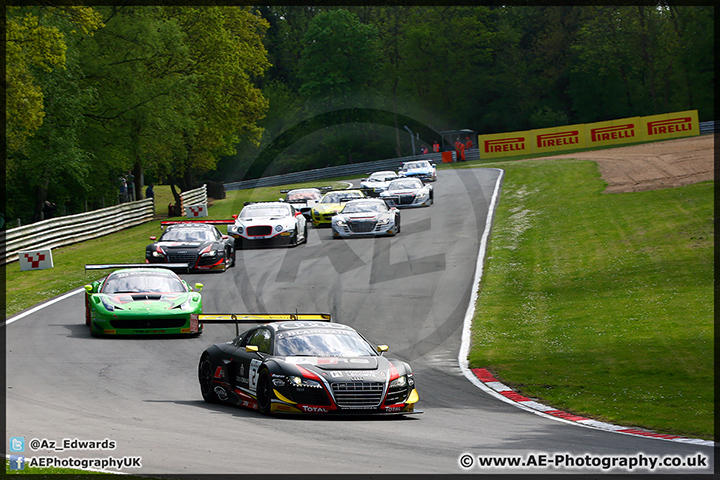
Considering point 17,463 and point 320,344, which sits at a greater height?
point 320,344

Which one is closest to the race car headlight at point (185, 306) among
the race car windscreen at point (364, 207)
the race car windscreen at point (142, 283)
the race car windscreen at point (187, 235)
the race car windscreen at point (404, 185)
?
the race car windscreen at point (142, 283)

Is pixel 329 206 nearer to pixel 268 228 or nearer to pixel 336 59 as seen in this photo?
pixel 268 228

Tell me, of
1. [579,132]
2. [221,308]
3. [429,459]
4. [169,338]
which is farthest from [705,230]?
[579,132]

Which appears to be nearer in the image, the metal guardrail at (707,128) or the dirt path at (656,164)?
the dirt path at (656,164)

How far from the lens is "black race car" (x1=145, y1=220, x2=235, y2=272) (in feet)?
77.5

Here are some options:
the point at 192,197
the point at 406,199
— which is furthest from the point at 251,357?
the point at 192,197

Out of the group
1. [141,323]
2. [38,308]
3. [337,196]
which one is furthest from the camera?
[337,196]

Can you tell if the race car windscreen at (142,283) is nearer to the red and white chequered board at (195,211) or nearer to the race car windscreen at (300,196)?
the race car windscreen at (300,196)

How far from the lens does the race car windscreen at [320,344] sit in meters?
11.0

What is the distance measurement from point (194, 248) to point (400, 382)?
47.8 feet

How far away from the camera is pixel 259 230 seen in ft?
93.7

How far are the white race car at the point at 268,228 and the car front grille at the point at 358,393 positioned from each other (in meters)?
18.5

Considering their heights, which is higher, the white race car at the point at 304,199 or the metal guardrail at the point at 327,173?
the metal guardrail at the point at 327,173

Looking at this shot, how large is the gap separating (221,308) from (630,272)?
10.8 meters
